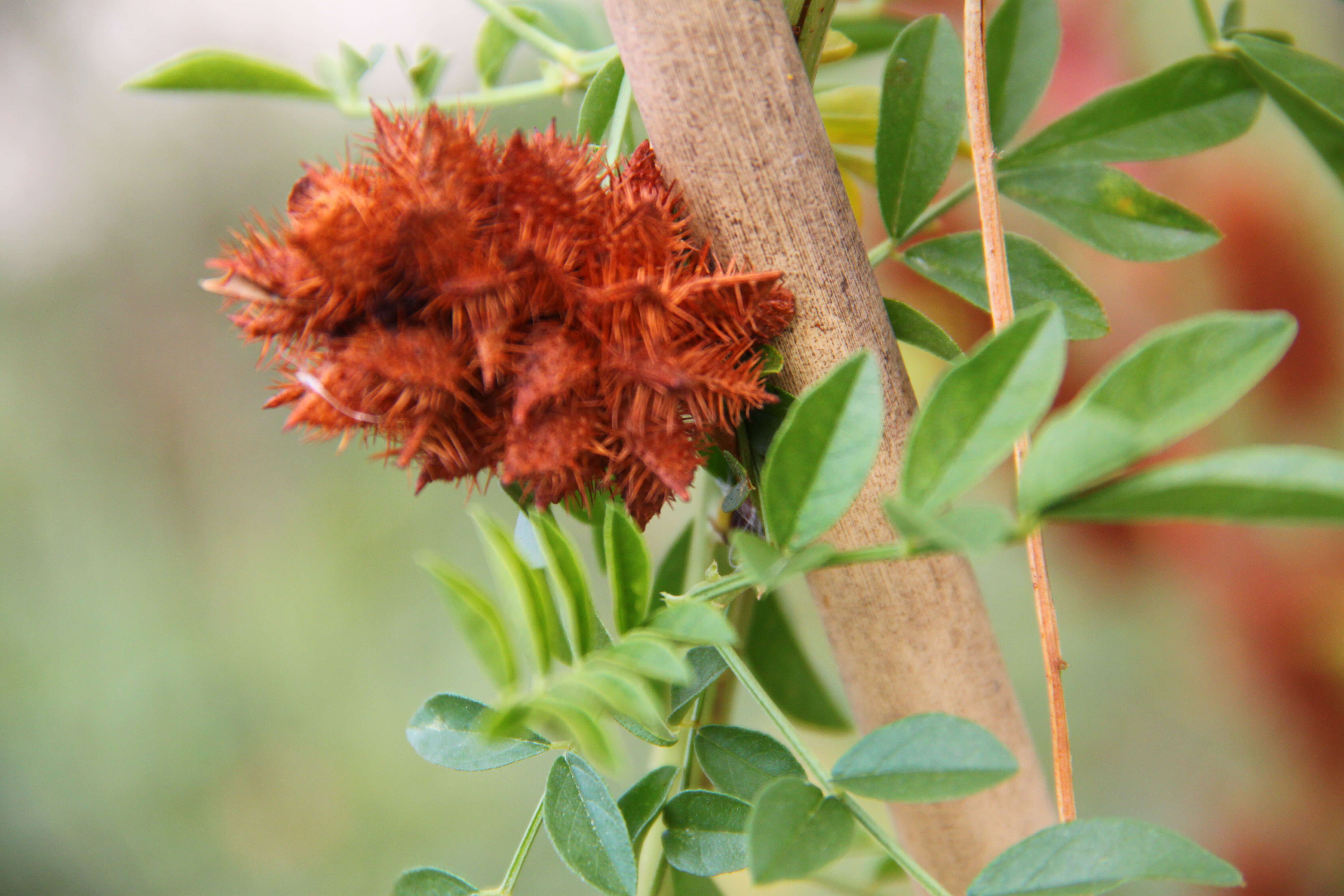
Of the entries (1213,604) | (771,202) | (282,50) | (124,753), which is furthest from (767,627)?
(282,50)

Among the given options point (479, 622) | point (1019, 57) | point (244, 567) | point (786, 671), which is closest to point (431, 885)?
point (479, 622)

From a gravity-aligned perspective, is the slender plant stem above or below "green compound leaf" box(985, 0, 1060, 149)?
below

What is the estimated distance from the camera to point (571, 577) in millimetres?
308

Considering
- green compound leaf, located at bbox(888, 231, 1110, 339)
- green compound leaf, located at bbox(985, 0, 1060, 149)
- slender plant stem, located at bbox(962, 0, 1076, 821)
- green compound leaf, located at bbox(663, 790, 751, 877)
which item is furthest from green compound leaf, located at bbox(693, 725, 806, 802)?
green compound leaf, located at bbox(985, 0, 1060, 149)

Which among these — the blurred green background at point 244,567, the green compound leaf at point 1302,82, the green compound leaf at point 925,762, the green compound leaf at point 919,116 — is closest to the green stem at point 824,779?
the green compound leaf at point 925,762

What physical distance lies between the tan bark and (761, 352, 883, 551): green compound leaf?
2.8 inches

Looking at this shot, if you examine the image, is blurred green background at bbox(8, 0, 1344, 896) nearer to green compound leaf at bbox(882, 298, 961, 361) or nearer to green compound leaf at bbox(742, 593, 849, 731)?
green compound leaf at bbox(742, 593, 849, 731)

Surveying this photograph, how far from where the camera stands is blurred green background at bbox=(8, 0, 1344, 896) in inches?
45.4

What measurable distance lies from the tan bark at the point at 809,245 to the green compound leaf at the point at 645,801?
0.31 ft

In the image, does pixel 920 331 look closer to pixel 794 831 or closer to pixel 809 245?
pixel 809 245

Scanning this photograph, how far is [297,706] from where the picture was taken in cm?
182

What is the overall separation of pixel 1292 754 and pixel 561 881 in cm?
122

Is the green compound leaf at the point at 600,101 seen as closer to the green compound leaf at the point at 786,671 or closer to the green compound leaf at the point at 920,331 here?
the green compound leaf at the point at 920,331

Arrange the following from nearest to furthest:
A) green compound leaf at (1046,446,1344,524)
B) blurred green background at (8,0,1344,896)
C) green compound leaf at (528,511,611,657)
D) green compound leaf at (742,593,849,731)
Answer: green compound leaf at (1046,446,1344,524) < green compound leaf at (528,511,611,657) < green compound leaf at (742,593,849,731) < blurred green background at (8,0,1344,896)
